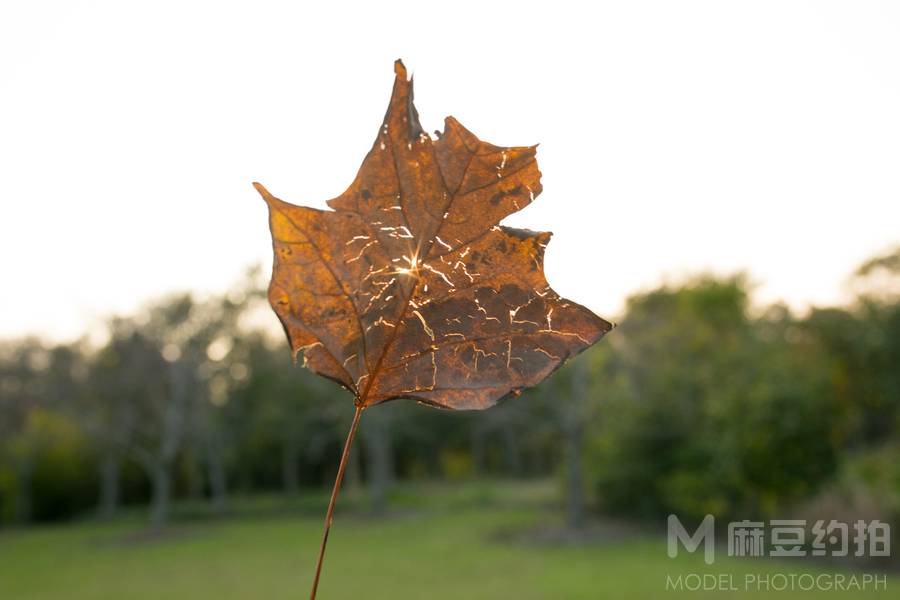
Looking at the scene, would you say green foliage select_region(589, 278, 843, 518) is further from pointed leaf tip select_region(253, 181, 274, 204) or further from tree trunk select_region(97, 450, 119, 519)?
tree trunk select_region(97, 450, 119, 519)

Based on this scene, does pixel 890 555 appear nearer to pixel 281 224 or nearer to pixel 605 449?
pixel 605 449

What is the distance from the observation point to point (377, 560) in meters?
15.4

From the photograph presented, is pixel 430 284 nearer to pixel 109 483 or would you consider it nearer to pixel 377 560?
pixel 377 560

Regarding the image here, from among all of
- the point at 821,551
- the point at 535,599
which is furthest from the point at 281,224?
the point at 821,551

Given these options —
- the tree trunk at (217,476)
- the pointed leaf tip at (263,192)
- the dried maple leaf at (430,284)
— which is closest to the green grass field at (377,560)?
Result: the tree trunk at (217,476)

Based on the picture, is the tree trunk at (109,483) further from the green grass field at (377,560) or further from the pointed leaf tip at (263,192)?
the pointed leaf tip at (263,192)

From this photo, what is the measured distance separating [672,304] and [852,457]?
448 inches

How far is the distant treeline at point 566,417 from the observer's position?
15.7 meters

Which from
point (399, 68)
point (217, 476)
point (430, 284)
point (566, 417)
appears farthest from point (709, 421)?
point (399, 68)

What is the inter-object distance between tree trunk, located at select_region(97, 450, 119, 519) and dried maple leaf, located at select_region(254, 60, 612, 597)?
28.2 metres

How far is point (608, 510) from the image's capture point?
64.0 feet

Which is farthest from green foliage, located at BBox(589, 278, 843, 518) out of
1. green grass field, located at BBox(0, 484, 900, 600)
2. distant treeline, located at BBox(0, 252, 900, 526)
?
green grass field, located at BBox(0, 484, 900, 600)

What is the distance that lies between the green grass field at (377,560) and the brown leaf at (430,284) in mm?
10836

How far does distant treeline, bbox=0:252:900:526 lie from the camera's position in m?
15.7
